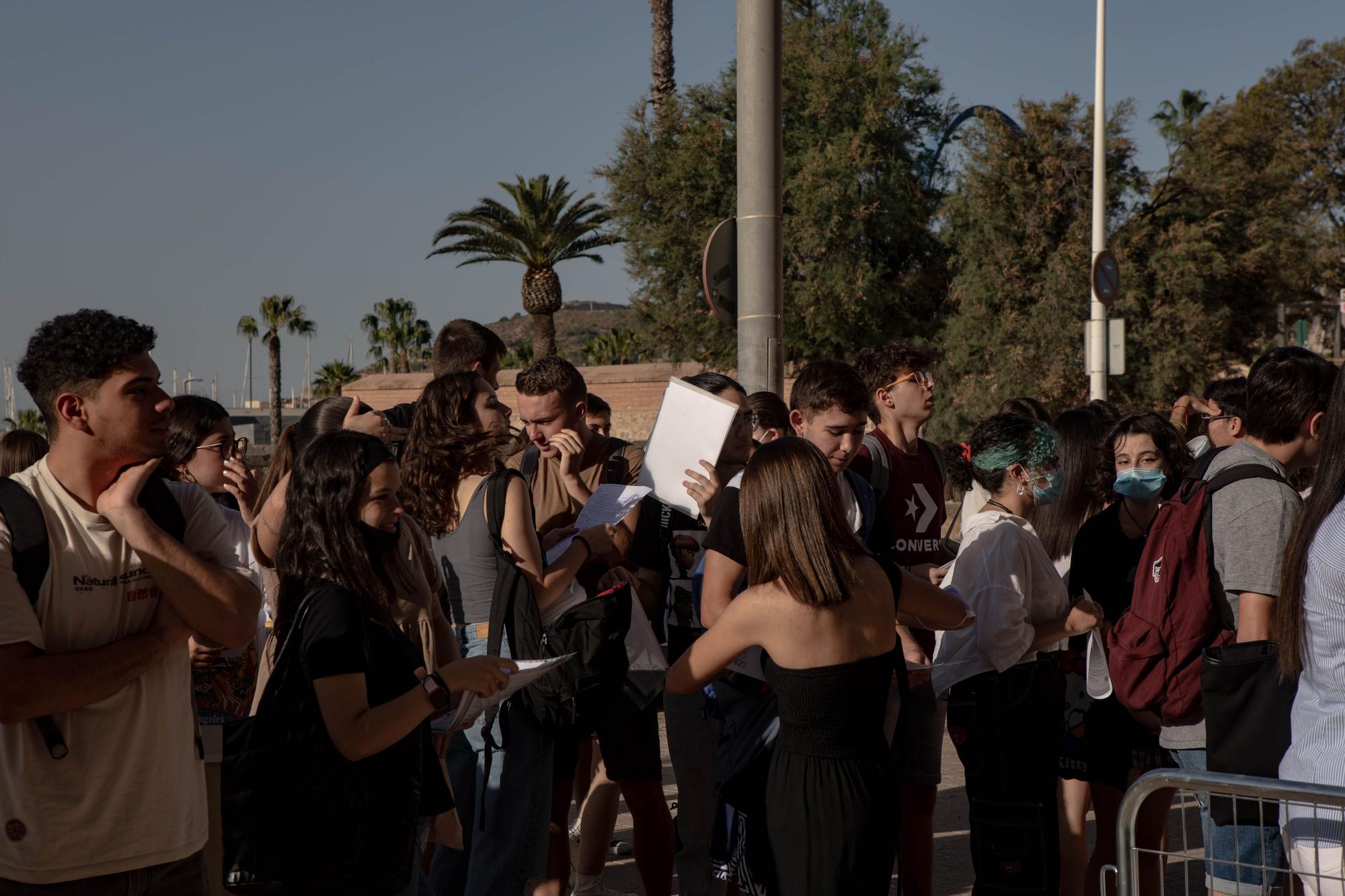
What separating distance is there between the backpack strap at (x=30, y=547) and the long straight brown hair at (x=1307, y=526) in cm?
274

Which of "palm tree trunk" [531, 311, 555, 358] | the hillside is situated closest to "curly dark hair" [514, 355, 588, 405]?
"palm tree trunk" [531, 311, 555, 358]

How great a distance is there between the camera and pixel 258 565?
396 centimetres

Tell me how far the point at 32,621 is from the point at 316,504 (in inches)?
27.7

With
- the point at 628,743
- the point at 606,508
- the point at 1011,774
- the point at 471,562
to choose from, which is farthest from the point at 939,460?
the point at 471,562

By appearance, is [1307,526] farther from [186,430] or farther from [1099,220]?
[1099,220]

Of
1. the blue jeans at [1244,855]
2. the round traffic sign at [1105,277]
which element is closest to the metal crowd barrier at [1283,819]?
the blue jeans at [1244,855]

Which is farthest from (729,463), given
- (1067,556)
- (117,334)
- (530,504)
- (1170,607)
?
(117,334)

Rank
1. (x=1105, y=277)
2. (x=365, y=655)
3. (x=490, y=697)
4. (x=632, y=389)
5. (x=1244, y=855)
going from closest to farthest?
(x=365, y=655)
(x=490, y=697)
(x=1244, y=855)
(x=1105, y=277)
(x=632, y=389)

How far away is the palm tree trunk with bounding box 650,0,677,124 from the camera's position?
3045cm

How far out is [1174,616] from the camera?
3574 mm

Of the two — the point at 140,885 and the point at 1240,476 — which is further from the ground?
the point at 1240,476

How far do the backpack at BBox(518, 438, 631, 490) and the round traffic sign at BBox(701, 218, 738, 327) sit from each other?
1.81 metres

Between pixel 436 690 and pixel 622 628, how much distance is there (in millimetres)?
1132

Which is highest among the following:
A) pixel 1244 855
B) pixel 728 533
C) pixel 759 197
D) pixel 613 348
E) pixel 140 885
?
pixel 613 348
